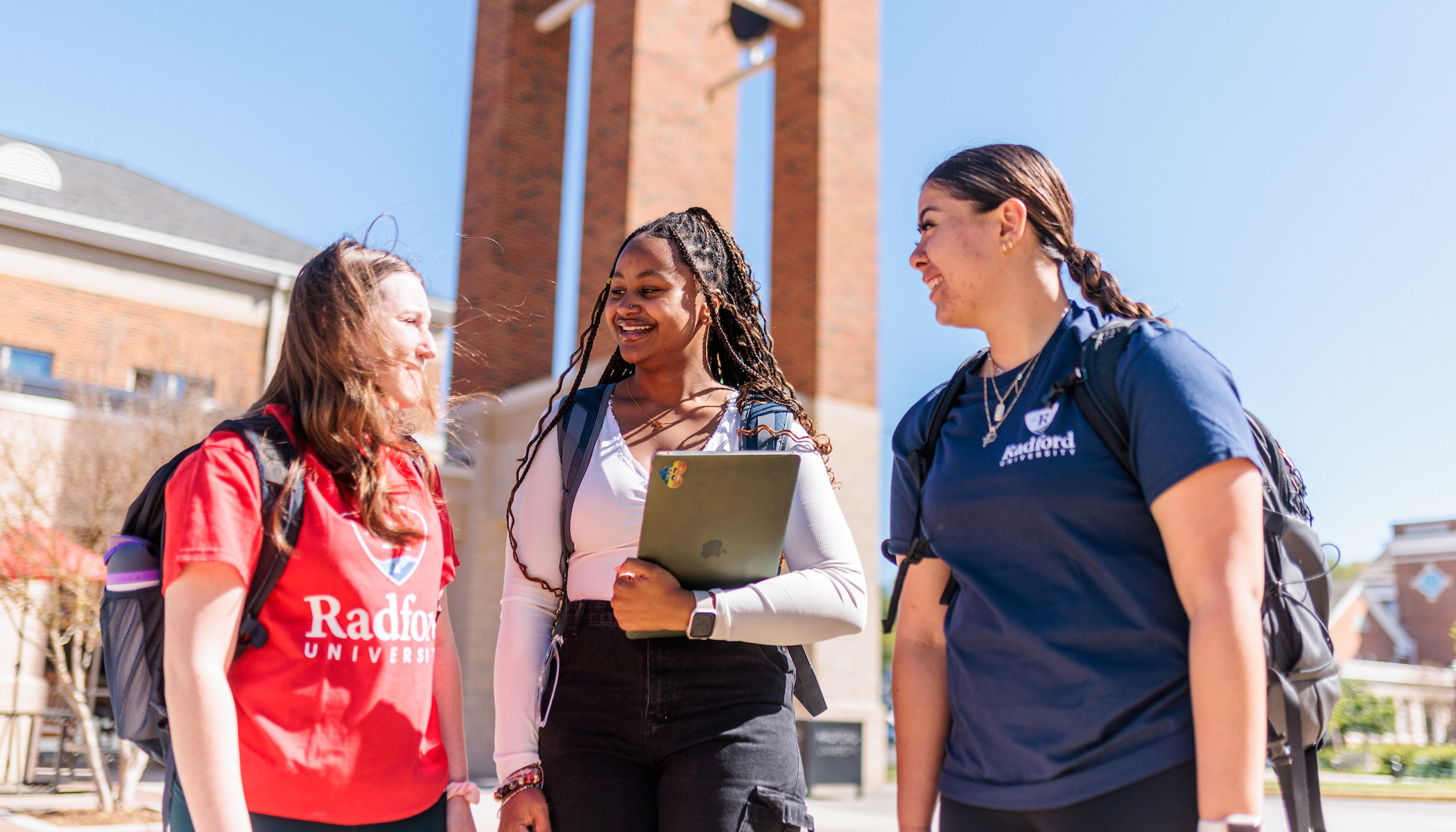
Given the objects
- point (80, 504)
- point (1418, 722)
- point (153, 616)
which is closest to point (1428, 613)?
point (1418, 722)

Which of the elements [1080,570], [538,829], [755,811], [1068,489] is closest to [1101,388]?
[1068,489]

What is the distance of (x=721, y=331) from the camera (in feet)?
8.46

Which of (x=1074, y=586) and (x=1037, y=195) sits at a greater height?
(x=1037, y=195)

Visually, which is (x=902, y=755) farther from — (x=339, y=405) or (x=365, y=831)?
(x=339, y=405)

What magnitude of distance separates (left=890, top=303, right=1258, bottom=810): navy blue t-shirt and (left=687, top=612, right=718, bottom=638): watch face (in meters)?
0.48

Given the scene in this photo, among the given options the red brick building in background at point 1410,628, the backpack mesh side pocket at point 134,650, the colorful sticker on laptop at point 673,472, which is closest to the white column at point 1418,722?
the red brick building in background at point 1410,628

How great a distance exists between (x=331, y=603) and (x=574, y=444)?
0.64 meters

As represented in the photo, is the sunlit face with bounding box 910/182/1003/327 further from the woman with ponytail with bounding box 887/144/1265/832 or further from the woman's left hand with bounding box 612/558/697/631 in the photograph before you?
the woman's left hand with bounding box 612/558/697/631

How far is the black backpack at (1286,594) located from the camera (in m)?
1.76

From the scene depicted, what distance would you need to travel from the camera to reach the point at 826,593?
2182mm

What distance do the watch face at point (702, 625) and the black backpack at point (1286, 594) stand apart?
2.47 ft

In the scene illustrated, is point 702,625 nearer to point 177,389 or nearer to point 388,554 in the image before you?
point 388,554

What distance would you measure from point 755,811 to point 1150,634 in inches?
32.5

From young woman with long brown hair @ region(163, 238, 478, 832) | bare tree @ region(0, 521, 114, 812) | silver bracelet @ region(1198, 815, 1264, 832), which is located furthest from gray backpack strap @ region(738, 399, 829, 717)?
bare tree @ region(0, 521, 114, 812)
